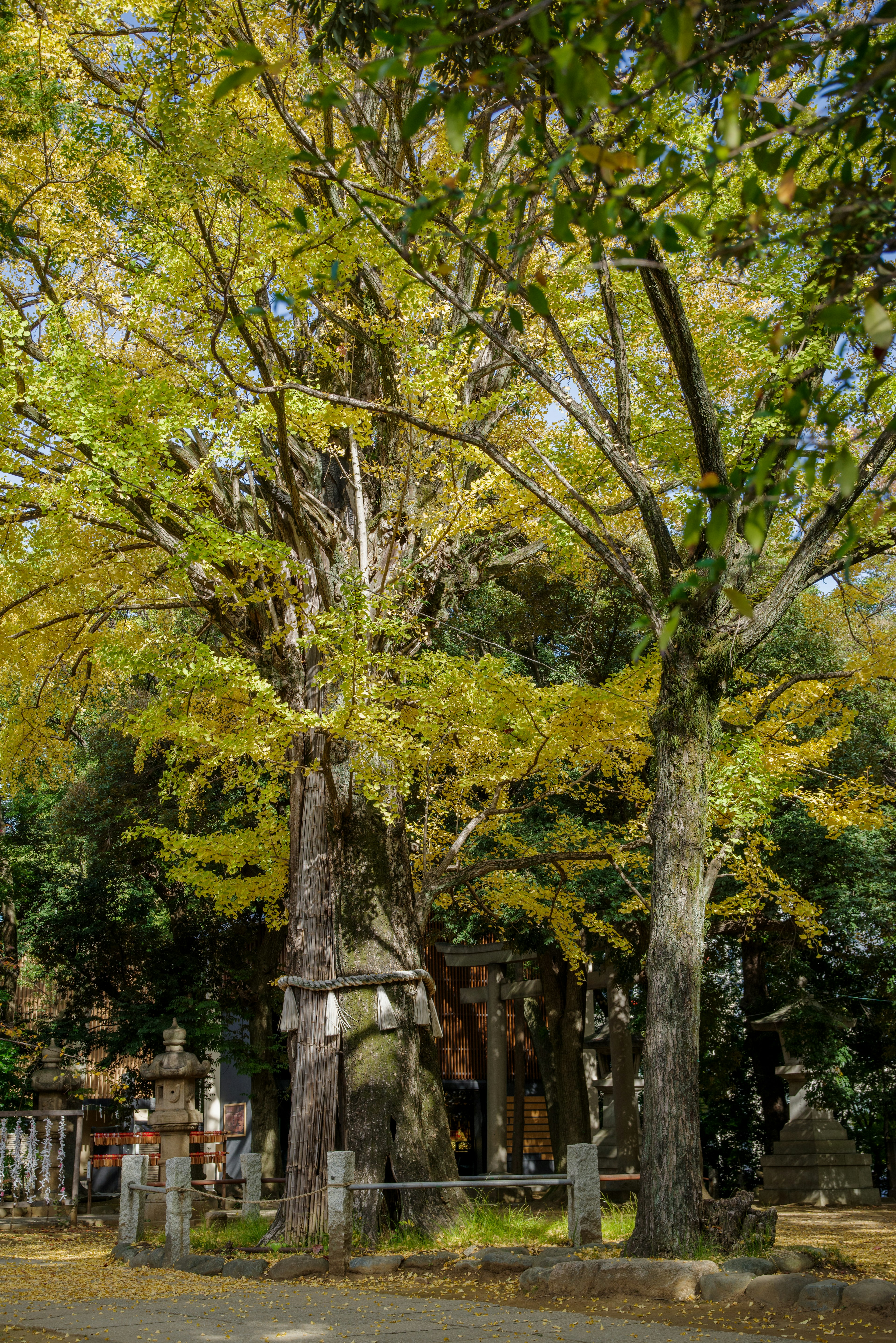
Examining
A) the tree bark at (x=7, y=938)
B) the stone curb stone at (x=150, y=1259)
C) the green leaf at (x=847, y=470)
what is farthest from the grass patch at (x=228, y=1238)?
the tree bark at (x=7, y=938)

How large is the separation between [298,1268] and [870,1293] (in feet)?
13.3

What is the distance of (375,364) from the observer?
11164 millimetres

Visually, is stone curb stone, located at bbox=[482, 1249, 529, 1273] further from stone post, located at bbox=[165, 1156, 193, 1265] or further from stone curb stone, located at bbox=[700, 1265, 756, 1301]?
stone post, located at bbox=[165, 1156, 193, 1265]

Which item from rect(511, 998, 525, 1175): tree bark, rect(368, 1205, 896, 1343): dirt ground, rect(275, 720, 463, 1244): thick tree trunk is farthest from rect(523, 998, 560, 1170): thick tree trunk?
rect(368, 1205, 896, 1343): dirt ground

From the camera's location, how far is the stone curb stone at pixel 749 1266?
5.45m

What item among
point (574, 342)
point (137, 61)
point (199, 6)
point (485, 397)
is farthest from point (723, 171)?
point (137, 61)

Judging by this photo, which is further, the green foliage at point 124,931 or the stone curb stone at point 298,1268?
the green foliage at point 124,931

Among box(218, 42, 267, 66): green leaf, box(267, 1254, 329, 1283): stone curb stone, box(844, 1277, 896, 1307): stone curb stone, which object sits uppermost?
box(218, 42, 267, 66): green leaf

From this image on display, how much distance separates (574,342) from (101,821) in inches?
430

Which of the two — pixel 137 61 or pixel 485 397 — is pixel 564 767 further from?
pixel 137 61

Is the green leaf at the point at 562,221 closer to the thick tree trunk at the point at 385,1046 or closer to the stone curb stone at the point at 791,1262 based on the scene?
the stone curb stone at the point at 791,1262

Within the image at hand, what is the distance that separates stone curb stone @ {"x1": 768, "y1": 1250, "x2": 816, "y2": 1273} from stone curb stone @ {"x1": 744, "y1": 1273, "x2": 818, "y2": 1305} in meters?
0.34

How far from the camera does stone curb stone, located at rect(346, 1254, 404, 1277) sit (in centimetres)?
709

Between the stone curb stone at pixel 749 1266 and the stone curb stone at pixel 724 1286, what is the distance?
0.04 m
